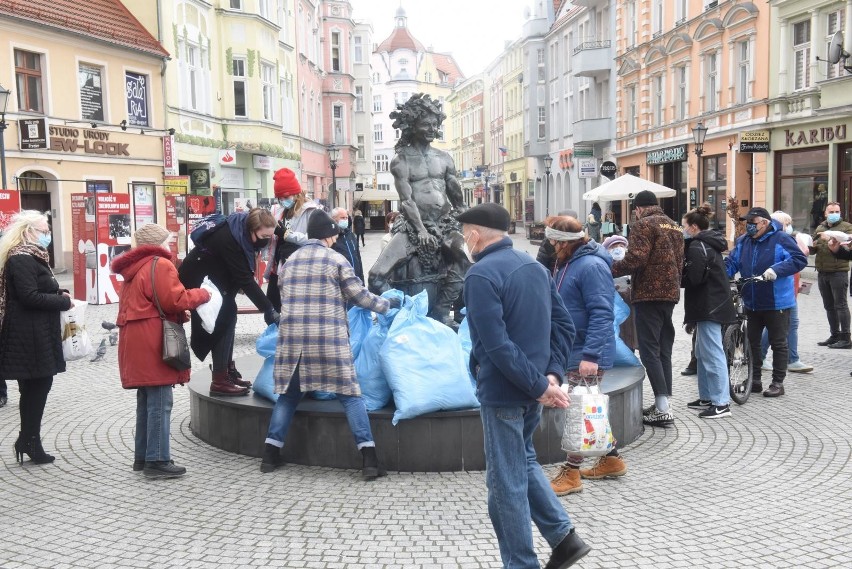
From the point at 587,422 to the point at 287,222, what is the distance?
4.63 m

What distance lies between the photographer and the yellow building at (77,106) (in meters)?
20.2

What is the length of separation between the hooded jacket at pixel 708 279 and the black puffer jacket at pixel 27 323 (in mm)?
5141

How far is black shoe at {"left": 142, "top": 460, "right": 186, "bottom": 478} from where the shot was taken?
6.06 meters

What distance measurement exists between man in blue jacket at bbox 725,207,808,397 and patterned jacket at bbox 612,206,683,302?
5.55ft

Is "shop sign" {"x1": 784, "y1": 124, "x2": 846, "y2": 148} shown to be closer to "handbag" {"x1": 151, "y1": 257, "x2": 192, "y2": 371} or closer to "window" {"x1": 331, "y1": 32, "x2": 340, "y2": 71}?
"handbag" {"x1": 151, "y1": 257, "x2": 192, "y2": 371}

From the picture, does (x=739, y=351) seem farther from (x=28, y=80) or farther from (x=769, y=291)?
(x=28, y=80)

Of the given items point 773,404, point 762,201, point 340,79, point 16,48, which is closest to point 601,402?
point 773,404

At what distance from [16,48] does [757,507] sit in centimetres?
2041

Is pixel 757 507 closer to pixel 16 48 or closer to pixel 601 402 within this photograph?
pixel 601 402

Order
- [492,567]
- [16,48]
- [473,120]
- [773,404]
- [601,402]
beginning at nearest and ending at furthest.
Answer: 1. [492,567]
2. [601,402]
3. [773,404]
4. [16,48]
5. [473,120]

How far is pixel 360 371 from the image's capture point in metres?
6.45

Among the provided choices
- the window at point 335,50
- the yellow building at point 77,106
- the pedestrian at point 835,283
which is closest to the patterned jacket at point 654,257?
the pedestrian at point 835,283

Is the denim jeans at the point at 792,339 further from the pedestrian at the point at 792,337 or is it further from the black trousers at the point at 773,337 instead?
the black trousers at the point at 773,337

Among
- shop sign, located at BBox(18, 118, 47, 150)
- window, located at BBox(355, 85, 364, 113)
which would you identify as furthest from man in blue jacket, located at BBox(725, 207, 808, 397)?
window, located at BBox(355, 85, 364, 113)
